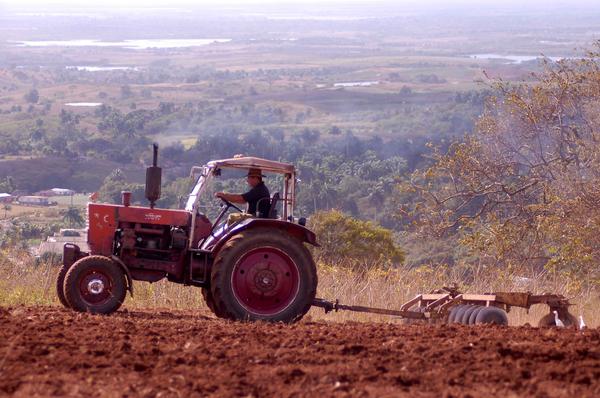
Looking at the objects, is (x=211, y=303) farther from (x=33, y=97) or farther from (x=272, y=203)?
(x=33, y=97)

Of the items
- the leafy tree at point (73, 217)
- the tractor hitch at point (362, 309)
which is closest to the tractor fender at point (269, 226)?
the tractor hitch at point (362, 309)

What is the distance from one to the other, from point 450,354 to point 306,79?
102557 millimetres

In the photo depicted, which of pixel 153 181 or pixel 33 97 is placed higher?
pixel 153 181

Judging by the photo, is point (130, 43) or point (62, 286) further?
point (130, 43)

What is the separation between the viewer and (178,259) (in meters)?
11.0

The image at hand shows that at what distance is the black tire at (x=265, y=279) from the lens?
→ 1040 centimetres

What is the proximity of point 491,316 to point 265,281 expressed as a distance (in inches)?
88.0

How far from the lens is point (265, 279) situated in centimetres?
1056

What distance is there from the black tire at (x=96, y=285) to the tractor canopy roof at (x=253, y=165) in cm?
148

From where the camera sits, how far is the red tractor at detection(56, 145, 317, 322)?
10484 mm

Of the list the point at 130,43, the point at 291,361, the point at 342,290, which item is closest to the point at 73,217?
the point at 342,290

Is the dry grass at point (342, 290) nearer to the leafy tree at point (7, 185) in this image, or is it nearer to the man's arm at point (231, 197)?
the man's arm at point (231, 197)

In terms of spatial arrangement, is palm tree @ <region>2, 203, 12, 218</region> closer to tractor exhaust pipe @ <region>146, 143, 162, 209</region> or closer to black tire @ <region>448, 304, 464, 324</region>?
tractor exhaust pipe @ <region>146, 143, 162, 209</region>

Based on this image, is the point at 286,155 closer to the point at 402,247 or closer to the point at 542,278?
the point at 402,247
